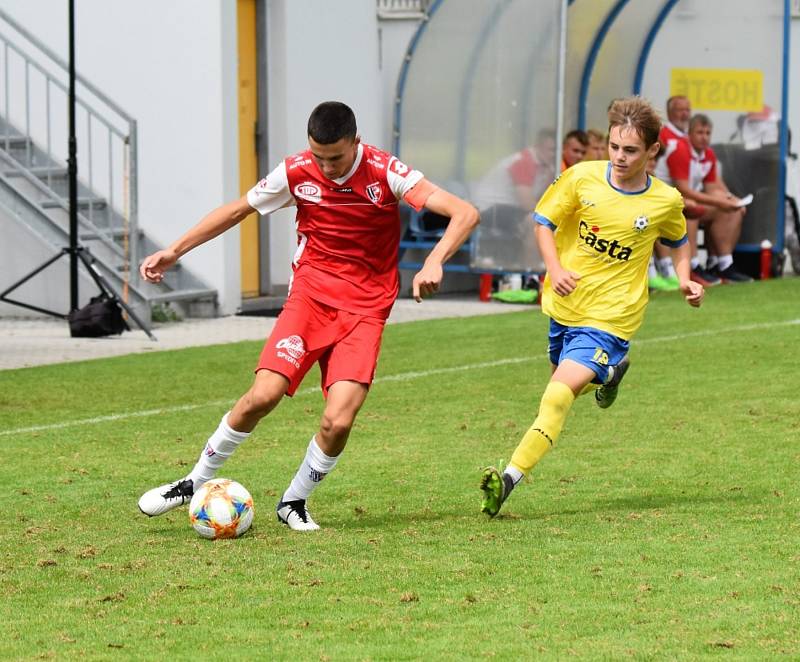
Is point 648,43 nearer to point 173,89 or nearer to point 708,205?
point 708,205

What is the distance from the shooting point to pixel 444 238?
6.70 metres

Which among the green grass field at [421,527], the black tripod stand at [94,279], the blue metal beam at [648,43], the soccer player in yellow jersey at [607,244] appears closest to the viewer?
the green grass field at [421,527]

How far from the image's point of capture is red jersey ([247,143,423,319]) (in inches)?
278

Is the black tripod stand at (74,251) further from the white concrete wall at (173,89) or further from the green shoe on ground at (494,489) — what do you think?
the green shoe on ground at (494,489)

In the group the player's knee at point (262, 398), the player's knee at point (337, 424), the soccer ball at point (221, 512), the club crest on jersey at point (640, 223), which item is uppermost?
the club crest on jersey at point (640, 223)

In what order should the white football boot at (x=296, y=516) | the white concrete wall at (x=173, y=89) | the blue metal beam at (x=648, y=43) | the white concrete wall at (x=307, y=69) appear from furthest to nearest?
the blue metal beam at (x=648, y=43)
the white concrete wall at (x=307, y=69)
the white concrete wall at (x=173, y=89)
the white football boot at (x=296, y=516)

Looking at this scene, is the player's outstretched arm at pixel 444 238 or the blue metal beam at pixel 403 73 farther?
the blue metal beam at pixel 403 73

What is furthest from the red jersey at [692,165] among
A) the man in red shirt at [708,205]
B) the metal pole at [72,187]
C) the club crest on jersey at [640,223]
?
the club crest on jersey at [640,223]

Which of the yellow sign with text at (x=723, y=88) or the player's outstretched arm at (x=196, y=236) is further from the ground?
the player's outstretched arm at (x=196, y=236)

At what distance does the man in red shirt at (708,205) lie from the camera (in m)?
19.1

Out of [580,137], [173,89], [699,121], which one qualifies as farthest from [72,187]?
[699,121]

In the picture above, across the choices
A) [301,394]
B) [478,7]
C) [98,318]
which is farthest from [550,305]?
[478,7]

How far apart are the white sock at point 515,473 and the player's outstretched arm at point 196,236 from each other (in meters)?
1.58

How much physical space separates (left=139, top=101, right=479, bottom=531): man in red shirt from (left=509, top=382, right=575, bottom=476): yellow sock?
761 millimetres
